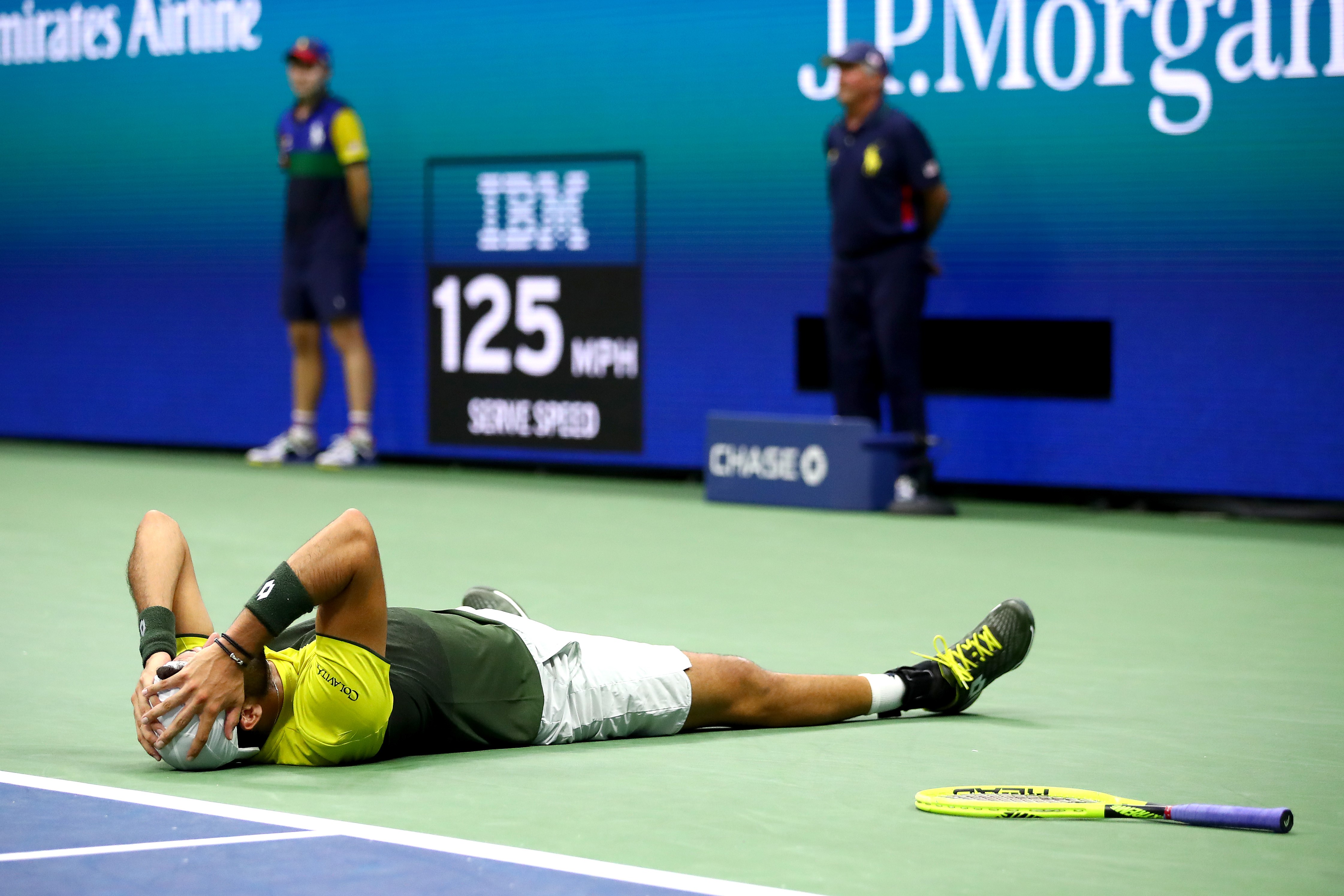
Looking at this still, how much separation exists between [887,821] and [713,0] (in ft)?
27.1

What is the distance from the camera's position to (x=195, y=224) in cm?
1379

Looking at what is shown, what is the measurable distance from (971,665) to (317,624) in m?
1.85

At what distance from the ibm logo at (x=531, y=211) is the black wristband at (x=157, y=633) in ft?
25.4

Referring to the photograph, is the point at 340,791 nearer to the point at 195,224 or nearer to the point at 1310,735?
the point at 1310,735

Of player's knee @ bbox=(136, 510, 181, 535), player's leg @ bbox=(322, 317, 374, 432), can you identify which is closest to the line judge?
player's leg @ bbox=(322, 317, 374, 432)

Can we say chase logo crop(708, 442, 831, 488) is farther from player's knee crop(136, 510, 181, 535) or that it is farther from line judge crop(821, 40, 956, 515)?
player's knee crop(136, 510, 181, 535)

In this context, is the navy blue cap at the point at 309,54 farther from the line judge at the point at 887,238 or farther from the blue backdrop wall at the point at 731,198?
the line judge at the point at 887,238

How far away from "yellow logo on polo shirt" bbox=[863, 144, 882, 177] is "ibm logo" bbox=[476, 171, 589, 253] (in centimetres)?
237

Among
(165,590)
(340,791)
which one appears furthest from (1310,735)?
(165,590)

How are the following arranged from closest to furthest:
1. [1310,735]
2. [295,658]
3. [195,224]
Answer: [295,658] < [1310,735] < [195,224]

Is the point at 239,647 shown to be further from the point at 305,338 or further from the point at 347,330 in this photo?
the point at 305,338

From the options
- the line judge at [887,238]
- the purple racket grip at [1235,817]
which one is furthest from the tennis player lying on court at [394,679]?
the line judge at [887,238]

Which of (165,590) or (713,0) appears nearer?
(165,590)

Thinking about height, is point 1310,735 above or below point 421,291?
below
